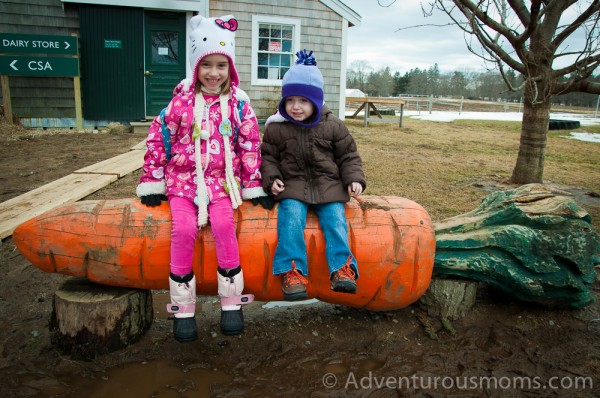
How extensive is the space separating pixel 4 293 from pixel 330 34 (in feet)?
34.1

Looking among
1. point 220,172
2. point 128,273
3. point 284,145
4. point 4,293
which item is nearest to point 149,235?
point 128,273

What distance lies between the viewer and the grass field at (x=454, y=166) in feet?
19.8

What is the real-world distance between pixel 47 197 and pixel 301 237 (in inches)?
148

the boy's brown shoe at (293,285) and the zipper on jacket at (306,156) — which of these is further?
the zipper on jacket at (306,156)

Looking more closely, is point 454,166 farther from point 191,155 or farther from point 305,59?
point 191,155

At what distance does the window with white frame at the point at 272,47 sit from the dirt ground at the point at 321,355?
9.06m

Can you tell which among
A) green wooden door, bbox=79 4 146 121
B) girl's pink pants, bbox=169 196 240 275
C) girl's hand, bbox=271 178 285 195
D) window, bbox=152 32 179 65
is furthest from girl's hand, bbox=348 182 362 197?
window, bbox=152 32 179 65

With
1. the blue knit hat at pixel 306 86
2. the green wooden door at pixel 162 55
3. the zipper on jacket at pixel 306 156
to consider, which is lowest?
the zipper on jacket at pixel 306 156

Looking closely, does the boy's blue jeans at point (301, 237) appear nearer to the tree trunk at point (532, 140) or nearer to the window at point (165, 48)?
the tree trunk at point (532, 140)

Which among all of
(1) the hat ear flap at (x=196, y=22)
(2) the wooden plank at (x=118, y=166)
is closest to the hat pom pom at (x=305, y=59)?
(1) the hat ear flap at (x=196, y=22)

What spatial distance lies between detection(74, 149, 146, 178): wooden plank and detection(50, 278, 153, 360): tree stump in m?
3.97

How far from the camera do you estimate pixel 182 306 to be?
2609 millimetres

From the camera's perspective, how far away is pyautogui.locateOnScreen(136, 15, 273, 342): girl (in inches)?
103

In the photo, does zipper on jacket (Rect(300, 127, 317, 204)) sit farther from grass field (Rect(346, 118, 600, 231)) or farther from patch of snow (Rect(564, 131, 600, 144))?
patch of snow (Rect(564, 131, 600, 144))
